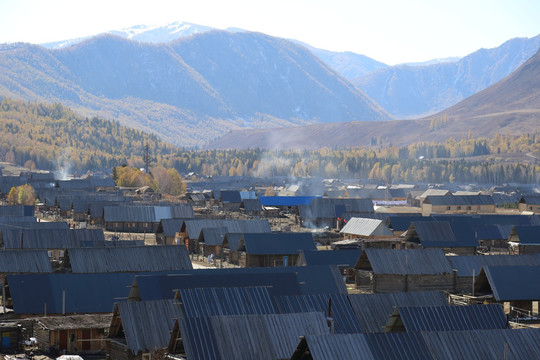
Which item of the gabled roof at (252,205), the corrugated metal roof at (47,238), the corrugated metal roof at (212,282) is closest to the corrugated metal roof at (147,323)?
the corrugated metal roof at (212,282)

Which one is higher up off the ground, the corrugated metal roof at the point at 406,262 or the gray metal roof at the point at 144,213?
the corrugated metal roof at the point at 406,262

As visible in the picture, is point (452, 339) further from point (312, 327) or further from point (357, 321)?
point (357, 321)

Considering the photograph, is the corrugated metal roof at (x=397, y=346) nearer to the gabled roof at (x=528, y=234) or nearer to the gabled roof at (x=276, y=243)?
the gabled roof at (x=276, y=243)

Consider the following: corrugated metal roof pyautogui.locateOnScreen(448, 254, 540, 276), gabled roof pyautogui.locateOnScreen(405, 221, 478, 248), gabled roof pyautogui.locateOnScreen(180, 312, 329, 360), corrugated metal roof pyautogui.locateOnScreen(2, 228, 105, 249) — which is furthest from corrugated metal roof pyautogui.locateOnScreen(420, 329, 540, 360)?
gabled roof pyautogui.locateOnScreen(405, 221, 478, 248)

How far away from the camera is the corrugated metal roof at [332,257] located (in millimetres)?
52344

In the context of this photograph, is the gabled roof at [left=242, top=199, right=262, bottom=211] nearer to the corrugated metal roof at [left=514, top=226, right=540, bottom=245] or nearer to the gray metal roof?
the gray metal roof

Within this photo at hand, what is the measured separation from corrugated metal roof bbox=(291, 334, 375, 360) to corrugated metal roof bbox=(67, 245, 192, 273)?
26.4 m

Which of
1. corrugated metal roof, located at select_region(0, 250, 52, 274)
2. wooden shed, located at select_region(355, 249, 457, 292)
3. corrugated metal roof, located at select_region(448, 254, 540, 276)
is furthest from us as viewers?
corrugated metal roof, located at select_region(448, 254, 540, 276)

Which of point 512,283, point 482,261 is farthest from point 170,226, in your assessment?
point 512,283

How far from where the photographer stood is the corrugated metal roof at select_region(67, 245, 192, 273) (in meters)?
47.1

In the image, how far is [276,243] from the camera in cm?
6016

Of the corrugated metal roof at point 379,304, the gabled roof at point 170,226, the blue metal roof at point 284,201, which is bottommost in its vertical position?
the blue metal roof at point 284,201

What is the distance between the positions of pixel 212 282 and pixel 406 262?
50.6 feet

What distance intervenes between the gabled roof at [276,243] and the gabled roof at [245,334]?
3234 centimetres
